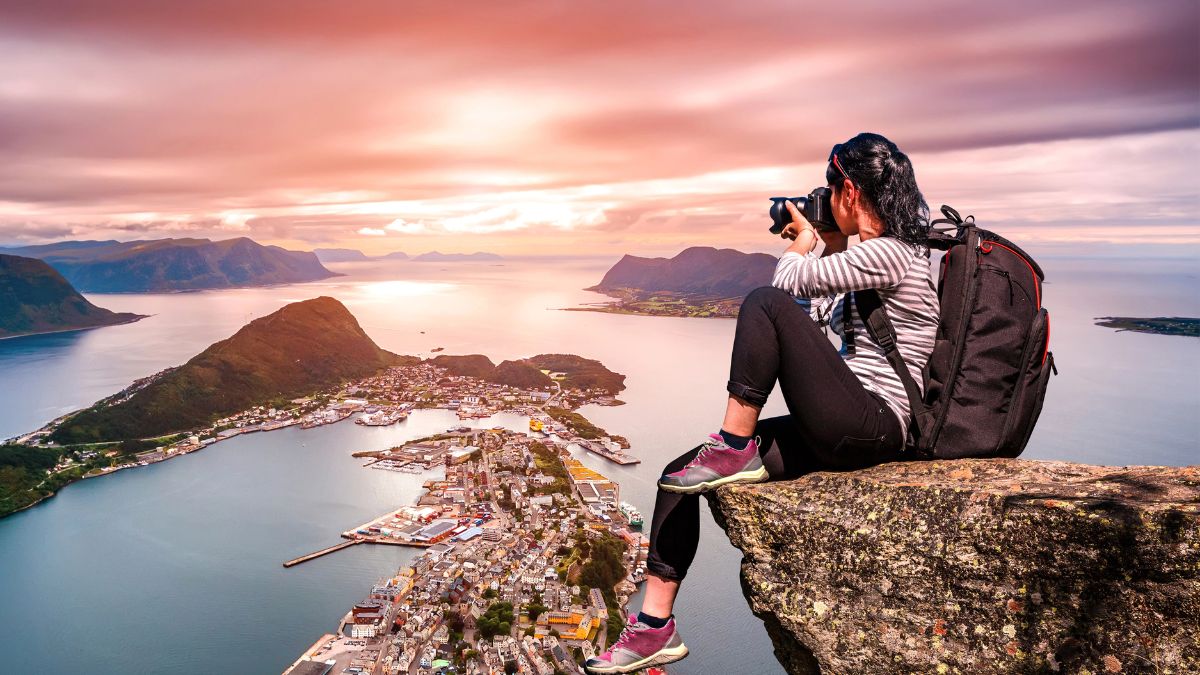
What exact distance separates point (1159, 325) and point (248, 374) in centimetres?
7410

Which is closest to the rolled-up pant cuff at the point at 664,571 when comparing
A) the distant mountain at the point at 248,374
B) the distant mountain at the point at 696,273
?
the distant mountain at the point at 248,374

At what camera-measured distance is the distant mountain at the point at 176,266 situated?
110562 millimetres

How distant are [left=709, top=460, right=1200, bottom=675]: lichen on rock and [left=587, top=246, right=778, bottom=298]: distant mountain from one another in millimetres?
72557

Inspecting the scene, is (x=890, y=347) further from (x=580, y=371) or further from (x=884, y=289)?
(x=580, y=371)

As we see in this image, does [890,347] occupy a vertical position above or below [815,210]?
below

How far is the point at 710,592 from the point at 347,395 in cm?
3393

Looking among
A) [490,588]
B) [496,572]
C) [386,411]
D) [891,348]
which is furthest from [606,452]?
[891,348]

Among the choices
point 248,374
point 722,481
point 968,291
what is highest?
point 968,291

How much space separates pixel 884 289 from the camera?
248 cm

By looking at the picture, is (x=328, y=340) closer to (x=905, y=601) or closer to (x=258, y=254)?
(x=905, y=601)

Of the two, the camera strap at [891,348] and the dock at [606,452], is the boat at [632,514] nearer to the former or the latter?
the dock at [606,452]

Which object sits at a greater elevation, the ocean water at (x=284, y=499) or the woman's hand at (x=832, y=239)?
the woman's hand at (x=832, y=239)

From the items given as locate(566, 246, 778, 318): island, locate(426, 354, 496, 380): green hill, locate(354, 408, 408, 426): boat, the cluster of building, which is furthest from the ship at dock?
locate(566, 246, 778, 318): island

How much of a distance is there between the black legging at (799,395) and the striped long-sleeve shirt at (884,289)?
93 mm
